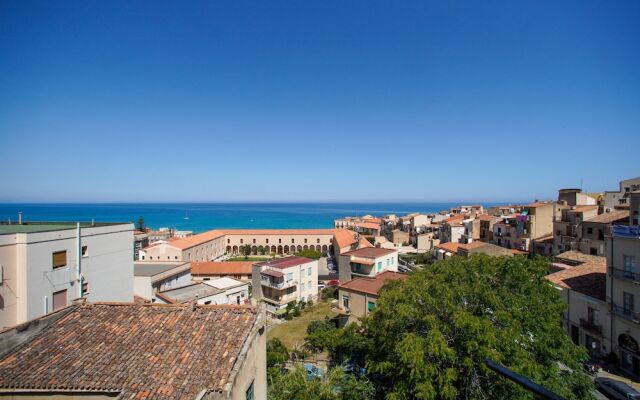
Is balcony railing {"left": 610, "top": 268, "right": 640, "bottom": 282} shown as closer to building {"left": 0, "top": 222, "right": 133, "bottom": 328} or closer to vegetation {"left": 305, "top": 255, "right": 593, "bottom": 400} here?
vegetation {"left": 305, "top": 255, "right": 593, "bottom": 400}

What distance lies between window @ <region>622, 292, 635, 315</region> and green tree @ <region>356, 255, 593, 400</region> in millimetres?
8113

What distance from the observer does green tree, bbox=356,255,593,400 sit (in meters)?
10.3

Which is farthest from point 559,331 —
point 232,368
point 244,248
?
point 244,248

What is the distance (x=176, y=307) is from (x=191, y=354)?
198cm

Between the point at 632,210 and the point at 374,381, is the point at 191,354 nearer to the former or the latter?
the point at 374,381

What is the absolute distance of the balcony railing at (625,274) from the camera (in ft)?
60.9

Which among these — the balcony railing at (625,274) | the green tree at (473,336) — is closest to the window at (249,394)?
the green tree at (473,336)

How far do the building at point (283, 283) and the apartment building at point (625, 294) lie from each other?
26.4 meters

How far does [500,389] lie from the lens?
411 inches

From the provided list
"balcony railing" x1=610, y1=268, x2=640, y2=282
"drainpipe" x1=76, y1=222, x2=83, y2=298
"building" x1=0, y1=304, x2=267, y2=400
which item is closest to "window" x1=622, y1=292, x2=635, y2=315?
"balcony railing" x1=610, y1=268, x2=640, y2=282

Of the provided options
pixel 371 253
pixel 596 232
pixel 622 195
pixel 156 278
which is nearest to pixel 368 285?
pixel 371 253

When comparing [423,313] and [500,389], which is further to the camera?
[423,313]

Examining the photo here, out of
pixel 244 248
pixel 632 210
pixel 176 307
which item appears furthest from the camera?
pixel 244 248

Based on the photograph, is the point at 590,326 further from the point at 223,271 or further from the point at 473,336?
the point at 223,271
